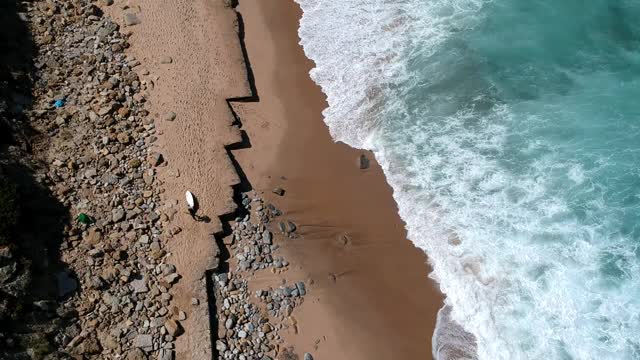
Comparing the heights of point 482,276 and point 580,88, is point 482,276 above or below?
below

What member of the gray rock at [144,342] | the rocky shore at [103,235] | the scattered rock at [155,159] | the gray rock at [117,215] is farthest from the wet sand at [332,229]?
the gray rock at [117,215]

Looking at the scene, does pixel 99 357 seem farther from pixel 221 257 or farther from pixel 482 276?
pixel 482 276

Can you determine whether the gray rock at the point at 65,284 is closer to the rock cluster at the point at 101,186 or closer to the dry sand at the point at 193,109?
the rock cluster at the point at 101,186

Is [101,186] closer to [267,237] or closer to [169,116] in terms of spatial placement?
[169,116]

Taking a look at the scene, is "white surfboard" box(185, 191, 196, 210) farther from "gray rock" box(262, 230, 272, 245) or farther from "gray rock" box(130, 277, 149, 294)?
"gray rock" box(130, 277, 149, 294)

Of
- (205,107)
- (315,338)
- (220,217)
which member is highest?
(205,107)

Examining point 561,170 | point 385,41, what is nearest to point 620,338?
point 561,170
